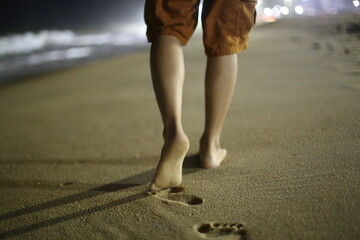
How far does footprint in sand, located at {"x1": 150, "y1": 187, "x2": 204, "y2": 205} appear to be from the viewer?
1241 millimetres

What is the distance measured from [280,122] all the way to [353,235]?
3.84 feet

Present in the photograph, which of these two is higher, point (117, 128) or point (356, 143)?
point (356, 143)

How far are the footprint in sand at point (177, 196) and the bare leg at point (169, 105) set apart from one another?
3 centimetres

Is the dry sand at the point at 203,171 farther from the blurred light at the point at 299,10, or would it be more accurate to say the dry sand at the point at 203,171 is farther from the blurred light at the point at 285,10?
the blurred light at the point at 285,10

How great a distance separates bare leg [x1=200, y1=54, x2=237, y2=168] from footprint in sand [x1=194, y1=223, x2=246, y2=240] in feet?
1.68

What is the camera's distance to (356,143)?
1.49 m

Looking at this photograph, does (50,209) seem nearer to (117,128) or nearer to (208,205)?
(208,205)

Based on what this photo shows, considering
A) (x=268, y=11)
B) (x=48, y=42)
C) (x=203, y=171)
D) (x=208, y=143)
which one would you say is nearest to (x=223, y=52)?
(x=208, y=143)

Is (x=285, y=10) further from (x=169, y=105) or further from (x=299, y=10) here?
(x=169, y=105)

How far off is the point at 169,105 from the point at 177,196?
14.8 inches

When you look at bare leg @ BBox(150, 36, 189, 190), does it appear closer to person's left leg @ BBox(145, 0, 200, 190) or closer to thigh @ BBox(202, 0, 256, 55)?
person's left leg @ BBox(145, 0, 200, 190)

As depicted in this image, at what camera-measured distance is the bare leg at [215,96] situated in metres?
1.45

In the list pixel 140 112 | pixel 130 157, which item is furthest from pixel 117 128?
pixel 130 157

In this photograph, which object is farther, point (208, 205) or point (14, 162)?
point (14, 162)
